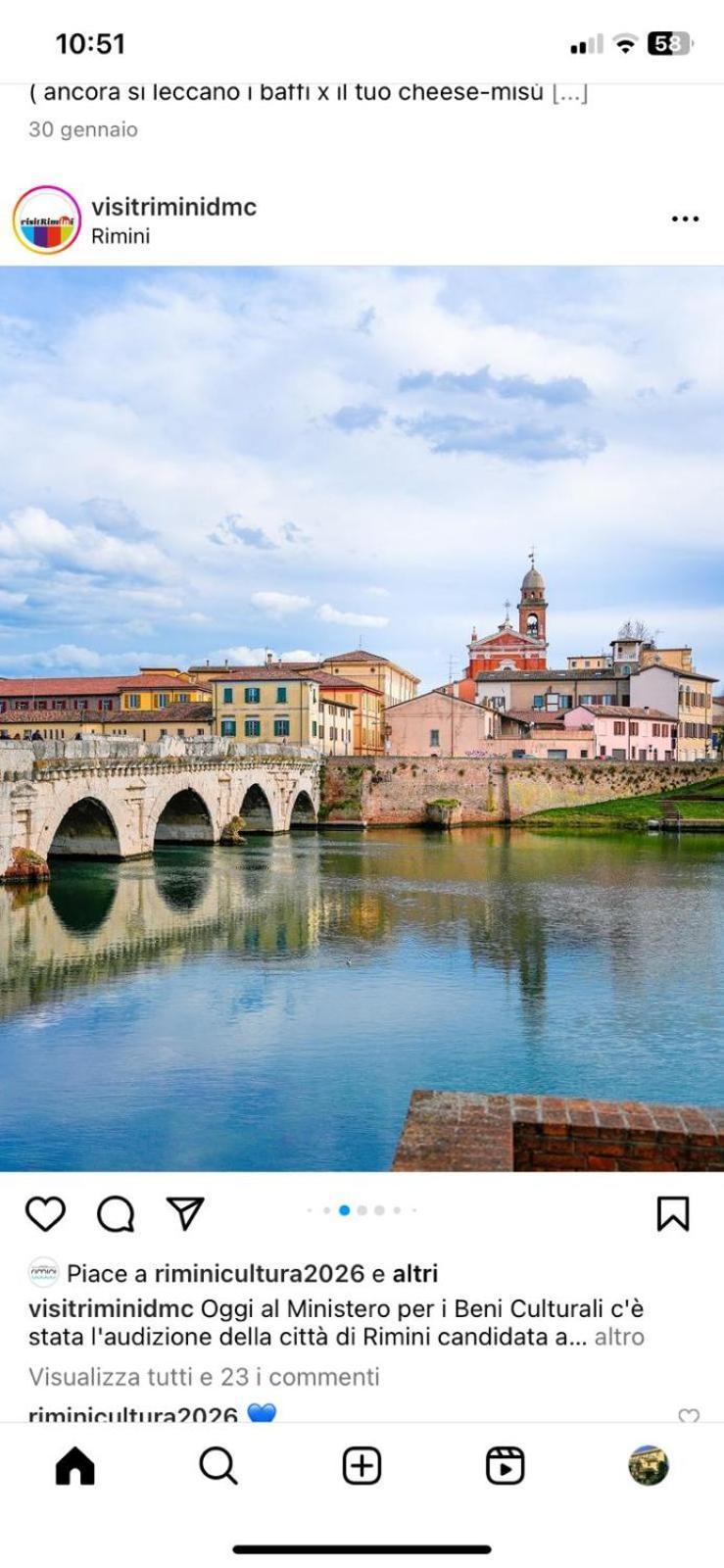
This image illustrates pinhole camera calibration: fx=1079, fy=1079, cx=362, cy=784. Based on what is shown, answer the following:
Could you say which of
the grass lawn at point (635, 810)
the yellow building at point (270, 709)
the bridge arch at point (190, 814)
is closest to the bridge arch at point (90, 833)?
the bridge arch at point (190, 814)

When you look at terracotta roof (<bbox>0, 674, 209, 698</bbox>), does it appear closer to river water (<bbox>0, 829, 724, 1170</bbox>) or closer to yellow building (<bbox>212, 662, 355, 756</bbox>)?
yellow building (<bbox>212, 662, 355, 756</bbox>)

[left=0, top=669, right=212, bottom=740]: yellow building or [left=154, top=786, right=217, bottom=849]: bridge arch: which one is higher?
[left=0, top=669, right=212, bottom=740]: yellow building

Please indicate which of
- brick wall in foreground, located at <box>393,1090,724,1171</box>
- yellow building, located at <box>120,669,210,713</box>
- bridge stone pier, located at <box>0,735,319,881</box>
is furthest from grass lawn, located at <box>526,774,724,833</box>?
brick wall in foreground, located at <box>393,1090,724,1171</box>

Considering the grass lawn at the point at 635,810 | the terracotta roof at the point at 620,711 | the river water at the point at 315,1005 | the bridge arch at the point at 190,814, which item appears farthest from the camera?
the terracotta roof at the point at 620,711
